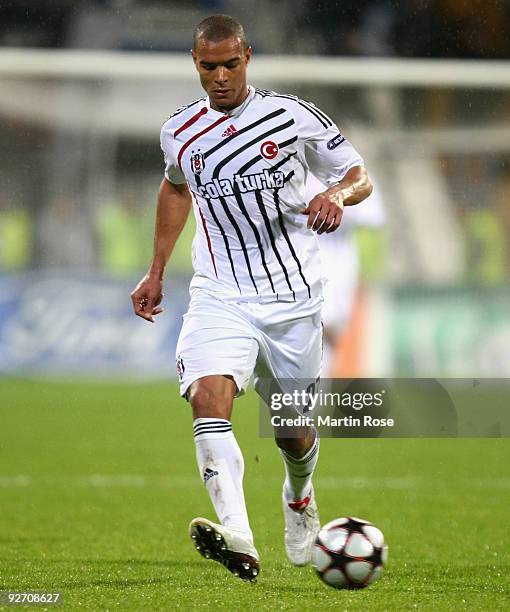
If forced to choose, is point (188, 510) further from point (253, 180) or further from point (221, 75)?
point (221, 75)

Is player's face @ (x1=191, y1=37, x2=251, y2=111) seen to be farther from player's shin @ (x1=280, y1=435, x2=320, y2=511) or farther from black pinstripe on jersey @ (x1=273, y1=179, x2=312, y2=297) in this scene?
player's shin @ (x1=280, y1=435, x2=320, y2=511)

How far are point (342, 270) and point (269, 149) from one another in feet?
20.1

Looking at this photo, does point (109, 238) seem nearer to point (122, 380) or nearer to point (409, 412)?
point (122, 380)

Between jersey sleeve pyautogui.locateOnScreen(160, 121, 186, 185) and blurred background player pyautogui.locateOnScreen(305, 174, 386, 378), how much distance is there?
489 centimetres

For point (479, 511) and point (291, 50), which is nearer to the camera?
point (479, 511)

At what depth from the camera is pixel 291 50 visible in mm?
12242

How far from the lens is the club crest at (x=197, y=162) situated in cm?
470

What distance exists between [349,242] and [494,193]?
2006mm

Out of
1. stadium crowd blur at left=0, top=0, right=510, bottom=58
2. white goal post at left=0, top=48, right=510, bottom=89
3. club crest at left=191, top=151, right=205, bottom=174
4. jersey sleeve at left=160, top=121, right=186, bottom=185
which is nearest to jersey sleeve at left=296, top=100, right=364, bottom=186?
club crest at left=191, top=151, right=205, bottom=174

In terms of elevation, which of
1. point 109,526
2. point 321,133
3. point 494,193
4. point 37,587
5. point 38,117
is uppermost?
point 38,117

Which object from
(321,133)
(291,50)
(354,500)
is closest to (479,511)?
(354,500)

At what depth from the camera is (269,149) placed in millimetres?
4684

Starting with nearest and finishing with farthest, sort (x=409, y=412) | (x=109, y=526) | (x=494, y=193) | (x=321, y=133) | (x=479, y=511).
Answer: (x=321, y=133) < (x=109, y=526) < (x=479, y=511) < (x=409, y=412) < (x=494, y=193)

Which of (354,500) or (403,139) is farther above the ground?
(403,139)
